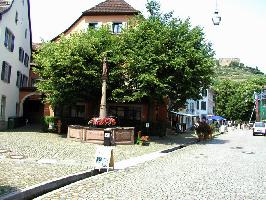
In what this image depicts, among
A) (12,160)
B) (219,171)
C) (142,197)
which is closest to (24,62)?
(12,160)

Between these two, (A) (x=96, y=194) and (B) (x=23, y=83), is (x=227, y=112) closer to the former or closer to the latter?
(B) (x=23, y=83)

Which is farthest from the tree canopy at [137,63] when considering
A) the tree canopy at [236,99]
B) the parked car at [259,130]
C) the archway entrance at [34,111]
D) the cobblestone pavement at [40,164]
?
the tree canopy at [236,99]

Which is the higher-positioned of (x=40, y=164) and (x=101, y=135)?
(x=101, y=135)

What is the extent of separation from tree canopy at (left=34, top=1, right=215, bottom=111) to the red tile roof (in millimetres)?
8122

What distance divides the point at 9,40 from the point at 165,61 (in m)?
14.6

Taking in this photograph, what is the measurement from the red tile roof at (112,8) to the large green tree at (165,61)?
9393 millimetres

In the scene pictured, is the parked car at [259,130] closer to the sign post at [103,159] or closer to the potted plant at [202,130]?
the potted plant at [202,130]

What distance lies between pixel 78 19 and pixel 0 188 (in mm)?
34511

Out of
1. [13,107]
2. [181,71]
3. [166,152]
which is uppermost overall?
[181,71]

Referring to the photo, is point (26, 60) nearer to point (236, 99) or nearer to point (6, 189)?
point (6, 189)

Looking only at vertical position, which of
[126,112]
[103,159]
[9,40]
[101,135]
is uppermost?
[9,40]

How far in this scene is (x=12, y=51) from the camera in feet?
112

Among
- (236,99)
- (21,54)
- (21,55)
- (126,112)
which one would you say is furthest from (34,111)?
(236,99)

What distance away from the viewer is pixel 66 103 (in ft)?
101
